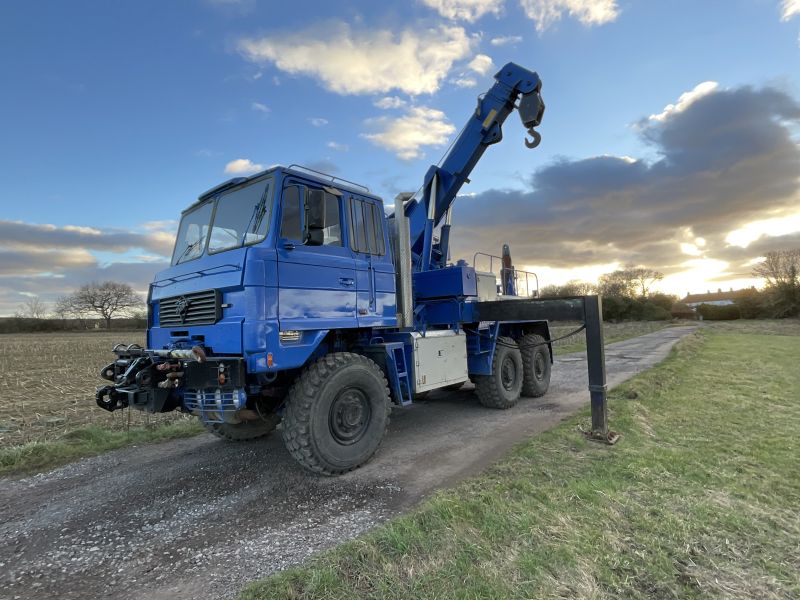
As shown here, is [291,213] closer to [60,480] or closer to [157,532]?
[157,532]

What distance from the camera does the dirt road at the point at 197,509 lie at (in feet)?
10.0

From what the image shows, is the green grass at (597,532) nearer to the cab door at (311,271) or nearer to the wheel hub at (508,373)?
the cab door at (311,271)

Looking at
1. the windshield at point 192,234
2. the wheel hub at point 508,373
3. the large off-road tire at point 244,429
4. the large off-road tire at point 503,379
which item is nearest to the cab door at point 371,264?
the windshield at point 192,234

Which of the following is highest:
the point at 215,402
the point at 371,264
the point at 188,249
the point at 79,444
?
the point at 188,249

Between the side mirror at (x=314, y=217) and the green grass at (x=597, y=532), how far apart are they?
2.99m

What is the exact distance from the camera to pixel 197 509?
13.4 feet

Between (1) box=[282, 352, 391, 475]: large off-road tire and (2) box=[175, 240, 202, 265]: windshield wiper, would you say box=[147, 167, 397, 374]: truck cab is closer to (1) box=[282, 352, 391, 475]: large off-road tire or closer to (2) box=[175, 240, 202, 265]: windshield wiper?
(2) box=[175, 240, 202, 265]: windshield wiper

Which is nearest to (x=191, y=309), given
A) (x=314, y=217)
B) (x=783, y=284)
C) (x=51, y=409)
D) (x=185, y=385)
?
(x=185, y=385)

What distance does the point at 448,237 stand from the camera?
8.58 meters

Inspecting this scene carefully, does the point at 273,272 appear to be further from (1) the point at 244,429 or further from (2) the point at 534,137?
(2) the point at 534,137

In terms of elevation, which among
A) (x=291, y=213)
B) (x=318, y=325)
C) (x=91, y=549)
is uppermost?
(x=291, y=213)

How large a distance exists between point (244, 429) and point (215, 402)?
1.94 m

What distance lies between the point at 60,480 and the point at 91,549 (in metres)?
2.03

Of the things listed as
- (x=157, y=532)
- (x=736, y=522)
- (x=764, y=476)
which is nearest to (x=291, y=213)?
(x=157, y=532)
